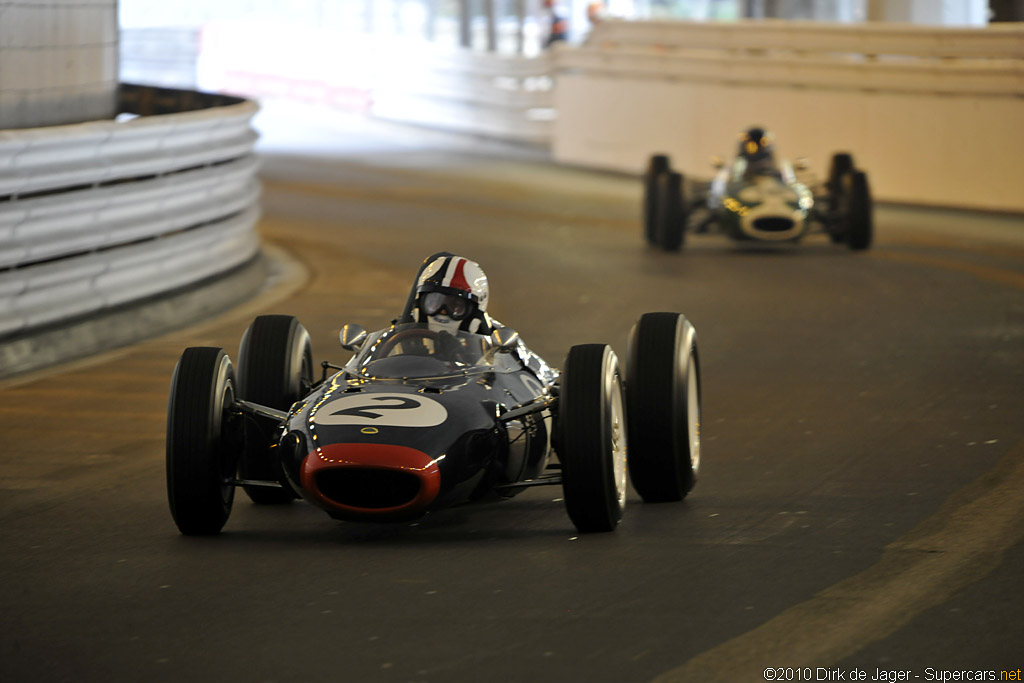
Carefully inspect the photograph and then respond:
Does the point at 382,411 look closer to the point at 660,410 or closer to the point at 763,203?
the point at 660,410

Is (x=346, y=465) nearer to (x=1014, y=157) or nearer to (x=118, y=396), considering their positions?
(x=118, y=396)

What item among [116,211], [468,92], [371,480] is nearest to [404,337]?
[371,480]

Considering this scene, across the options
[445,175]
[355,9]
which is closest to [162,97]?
[445,175]

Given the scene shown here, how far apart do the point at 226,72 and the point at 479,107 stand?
48.1 feet

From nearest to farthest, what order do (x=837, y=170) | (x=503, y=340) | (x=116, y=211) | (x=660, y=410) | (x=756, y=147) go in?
(x=660, y=410), (x=503, y=340), (x=116, y=211), (x=756, y=147), (x=837, y=170)

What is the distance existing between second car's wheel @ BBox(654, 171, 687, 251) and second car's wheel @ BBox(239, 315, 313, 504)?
32.1 ft

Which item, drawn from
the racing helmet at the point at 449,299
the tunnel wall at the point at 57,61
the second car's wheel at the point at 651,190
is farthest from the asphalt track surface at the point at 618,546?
the second car's wheel at the point at 651,190

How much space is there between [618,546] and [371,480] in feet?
3.42

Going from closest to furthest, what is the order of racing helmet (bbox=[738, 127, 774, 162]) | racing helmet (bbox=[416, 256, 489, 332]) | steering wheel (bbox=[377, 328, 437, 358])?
steering wheel (bbox=[377, 328, 437, 358]) → racing helmet (bbox=[416, 256, 489, 332]) → racing helmet (bbox=[738, 127, 774, 162])

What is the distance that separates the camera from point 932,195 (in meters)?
21.2

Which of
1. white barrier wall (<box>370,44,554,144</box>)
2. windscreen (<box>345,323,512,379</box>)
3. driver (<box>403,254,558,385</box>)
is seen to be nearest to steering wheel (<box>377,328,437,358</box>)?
windscreen (<box>345,323,512,379</box>)

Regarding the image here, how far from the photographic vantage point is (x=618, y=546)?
657cm

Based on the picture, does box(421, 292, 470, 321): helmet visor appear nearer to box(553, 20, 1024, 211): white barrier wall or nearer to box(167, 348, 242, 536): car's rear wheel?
box(167, 348, 242, 536): car's rear wheel

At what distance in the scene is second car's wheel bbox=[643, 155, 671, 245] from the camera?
17.6m
